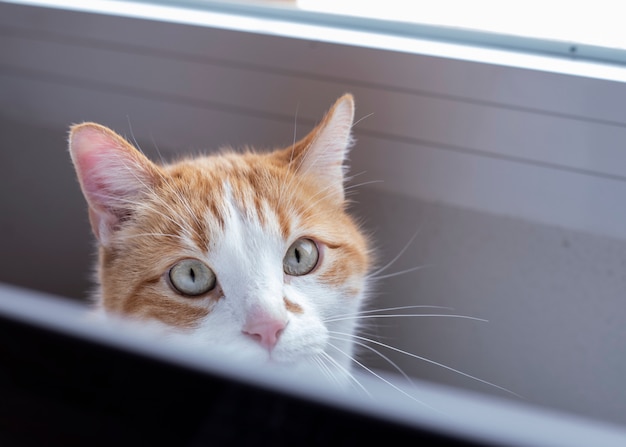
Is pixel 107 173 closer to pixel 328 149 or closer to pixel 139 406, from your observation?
pixel 328 149

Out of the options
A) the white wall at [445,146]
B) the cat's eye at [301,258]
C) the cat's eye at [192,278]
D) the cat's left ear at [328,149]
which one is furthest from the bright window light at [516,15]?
the cat's eye at [192,278]

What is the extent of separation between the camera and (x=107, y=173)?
93 centimetres

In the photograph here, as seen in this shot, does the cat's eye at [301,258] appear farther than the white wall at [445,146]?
No

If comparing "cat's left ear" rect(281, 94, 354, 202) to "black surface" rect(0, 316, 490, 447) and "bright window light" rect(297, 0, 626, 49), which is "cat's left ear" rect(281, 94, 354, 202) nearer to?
"bright window light" rect(297, 0, 626, 49)

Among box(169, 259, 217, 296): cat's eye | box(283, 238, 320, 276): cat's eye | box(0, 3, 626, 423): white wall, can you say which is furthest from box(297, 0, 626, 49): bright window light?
box(169, 259, 217, 296): cat's eye

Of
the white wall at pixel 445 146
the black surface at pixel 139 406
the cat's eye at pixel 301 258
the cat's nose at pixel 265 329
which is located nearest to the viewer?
the black surface at pixel 139 406

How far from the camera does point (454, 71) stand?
1098 mm

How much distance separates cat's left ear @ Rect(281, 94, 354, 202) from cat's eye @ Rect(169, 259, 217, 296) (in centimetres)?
24

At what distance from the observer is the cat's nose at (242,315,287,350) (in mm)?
806

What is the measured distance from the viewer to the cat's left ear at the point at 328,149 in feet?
3.19

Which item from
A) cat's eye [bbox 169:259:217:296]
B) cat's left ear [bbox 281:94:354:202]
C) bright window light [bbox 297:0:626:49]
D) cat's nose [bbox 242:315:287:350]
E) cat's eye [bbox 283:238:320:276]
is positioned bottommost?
cat's nose [bbox 242:315:287:350]

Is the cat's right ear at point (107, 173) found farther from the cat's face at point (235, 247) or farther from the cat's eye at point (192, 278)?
the cat's eye at point (192, 278)

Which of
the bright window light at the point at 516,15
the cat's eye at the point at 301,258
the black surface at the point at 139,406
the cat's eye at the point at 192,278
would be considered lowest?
the black surface at the point at 139,406

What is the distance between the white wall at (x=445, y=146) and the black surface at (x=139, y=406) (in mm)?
894
